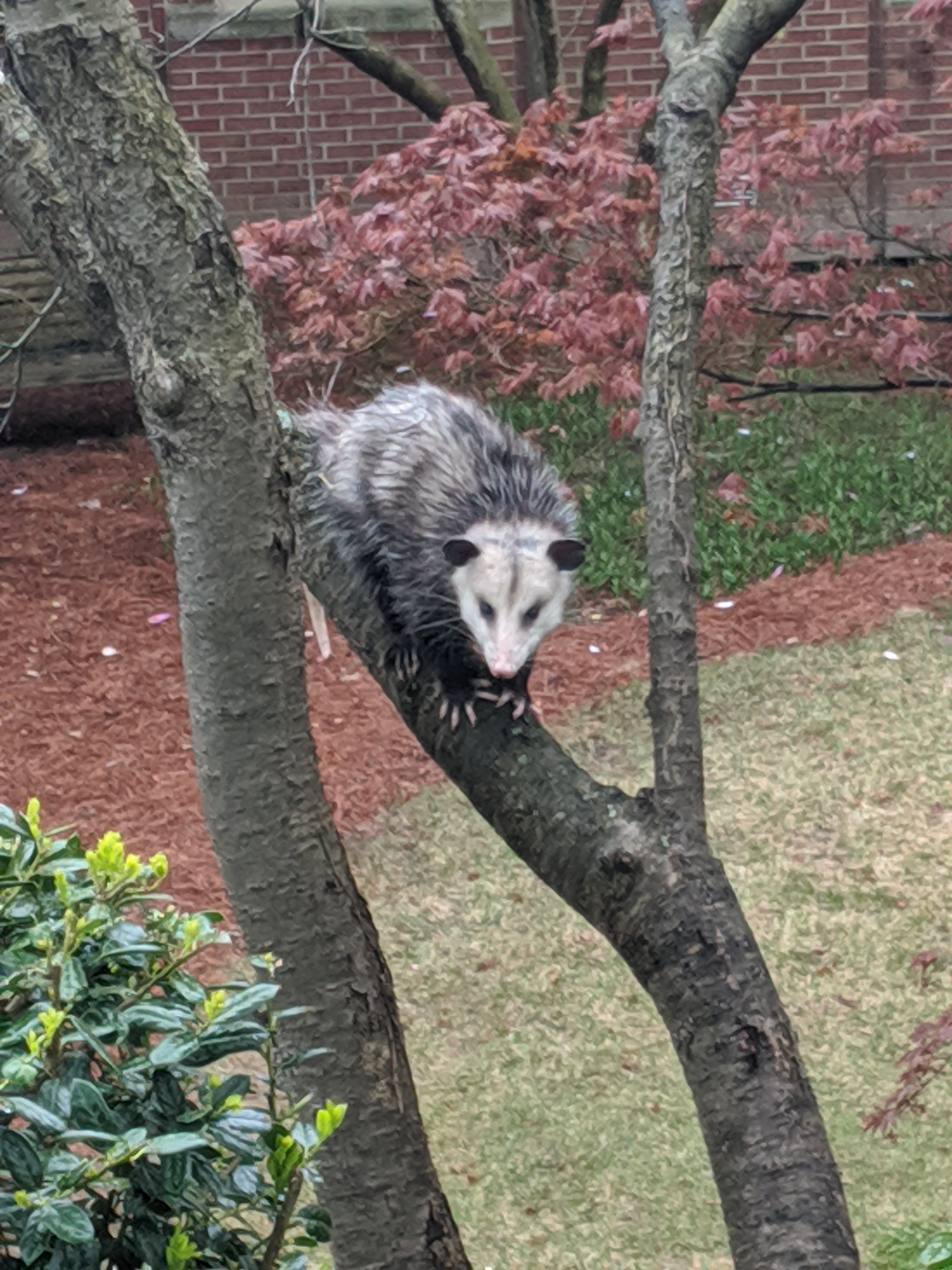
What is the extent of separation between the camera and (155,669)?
645 cm

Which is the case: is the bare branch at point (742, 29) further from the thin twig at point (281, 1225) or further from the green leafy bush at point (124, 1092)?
the thin twig at point (281, 1225)

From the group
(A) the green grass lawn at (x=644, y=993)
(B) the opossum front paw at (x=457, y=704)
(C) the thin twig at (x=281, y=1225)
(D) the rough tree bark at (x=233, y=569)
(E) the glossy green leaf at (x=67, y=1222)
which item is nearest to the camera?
(E) the glossy green leaf at (x=67, y=1222)

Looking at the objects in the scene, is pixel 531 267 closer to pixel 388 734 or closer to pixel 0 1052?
pixel 388 734

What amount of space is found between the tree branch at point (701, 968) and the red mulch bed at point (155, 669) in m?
2.68

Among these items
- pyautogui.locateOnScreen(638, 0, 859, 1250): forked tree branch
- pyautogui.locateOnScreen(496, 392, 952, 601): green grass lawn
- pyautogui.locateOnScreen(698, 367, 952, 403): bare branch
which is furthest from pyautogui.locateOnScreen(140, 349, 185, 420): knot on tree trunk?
pyautogui.locateOnScreen(496, 392, 952, 601): green grass lawn

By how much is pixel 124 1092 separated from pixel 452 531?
6.42 feet

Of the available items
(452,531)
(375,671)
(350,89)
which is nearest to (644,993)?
(452,531)

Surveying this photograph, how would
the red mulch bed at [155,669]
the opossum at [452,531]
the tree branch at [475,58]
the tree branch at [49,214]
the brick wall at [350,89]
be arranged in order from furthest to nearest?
the brick wall at [350,89] → the tree branch at [475,58] → the red mulch bed at [155,669] → the opossum at [452,531] → the tree branch at [49,214]

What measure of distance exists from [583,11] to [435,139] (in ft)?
12.3

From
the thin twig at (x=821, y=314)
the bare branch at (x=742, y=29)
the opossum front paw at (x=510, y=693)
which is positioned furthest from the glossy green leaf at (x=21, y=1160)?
the thin twig at (x=821, y=314)

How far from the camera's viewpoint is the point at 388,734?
608 centimetres

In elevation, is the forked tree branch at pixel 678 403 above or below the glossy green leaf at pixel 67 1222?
above

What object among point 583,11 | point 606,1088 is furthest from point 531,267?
point 583,11

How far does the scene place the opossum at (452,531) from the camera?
3090 millimetres
